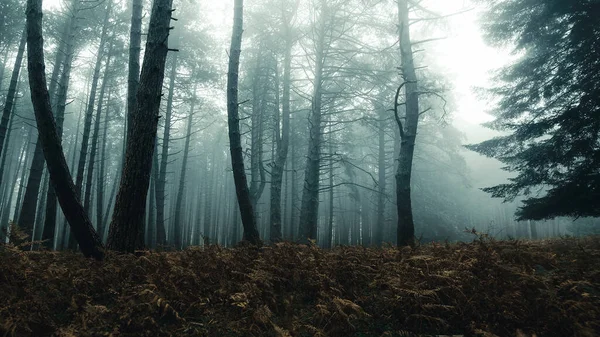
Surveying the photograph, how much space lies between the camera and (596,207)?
794cm

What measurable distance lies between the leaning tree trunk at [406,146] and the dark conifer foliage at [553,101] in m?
3.35

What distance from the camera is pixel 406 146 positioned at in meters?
8.74

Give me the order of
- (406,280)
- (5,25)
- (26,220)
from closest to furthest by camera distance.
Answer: (406,280) < (26,220) < (5,25)

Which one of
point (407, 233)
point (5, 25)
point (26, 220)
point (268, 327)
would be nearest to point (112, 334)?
point (268, 327)

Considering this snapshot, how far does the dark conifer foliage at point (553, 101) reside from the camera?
7.96 metres

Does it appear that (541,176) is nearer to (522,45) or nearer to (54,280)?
(522,45)

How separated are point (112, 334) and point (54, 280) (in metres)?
1.57

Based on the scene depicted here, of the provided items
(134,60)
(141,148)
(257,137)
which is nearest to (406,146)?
(141,148)

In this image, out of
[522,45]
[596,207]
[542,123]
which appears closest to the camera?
[596,207]

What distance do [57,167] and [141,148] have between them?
48.6 inches

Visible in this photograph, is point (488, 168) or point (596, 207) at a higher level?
point (488, 168)

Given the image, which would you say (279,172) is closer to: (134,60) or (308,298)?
(134,60)

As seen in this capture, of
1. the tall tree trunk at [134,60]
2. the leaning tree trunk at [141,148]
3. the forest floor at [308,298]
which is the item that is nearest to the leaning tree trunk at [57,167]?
the leaning tree trunk at [141,148]

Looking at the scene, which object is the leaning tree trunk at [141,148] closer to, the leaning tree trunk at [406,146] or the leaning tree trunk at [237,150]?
the leaning tree trunk at [237,150]
